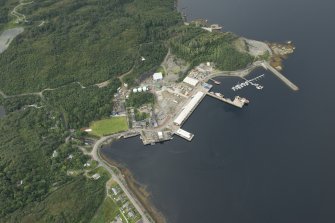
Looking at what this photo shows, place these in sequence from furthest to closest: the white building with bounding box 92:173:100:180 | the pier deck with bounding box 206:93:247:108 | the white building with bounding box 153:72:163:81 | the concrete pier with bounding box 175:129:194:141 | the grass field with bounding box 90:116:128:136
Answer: the white building with bounding box 153:72:163:81 → the pier deck with bounding box 206:93:247:108 → the grass field with bounding box 90:116:128:136 → the concrete pier with bounding box 175:129:194:141 → the white building with bounding box 92:173:100:180

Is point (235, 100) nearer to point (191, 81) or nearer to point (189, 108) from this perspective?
point (189, 108)

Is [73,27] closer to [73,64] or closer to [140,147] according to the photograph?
[73,64]

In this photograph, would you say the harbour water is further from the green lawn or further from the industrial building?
the green lawn

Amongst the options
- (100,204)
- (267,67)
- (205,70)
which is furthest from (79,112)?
(267,67)

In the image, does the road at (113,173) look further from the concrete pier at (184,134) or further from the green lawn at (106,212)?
the concrete pier at (184,134)

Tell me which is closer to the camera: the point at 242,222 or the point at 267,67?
the point at 242,222

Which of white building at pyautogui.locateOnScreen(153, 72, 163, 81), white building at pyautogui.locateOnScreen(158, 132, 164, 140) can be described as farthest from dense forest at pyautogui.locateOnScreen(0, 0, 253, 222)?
white building at pyautogui.locateOnScreen(158, 132, 164, 140)
